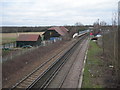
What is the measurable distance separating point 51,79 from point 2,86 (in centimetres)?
335

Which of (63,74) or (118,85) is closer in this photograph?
(118,85)

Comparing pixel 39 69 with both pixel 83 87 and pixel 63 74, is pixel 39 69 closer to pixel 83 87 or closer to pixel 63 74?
pixel 63 74

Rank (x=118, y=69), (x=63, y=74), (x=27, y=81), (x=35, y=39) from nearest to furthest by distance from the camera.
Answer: (x=118, y=69), (x=27, y=81), (x=63, y=74), (x=35, y=39)

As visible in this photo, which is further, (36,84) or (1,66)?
(1,66)

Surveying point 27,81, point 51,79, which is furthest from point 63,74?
point 27,81

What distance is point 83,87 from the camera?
11.9 m

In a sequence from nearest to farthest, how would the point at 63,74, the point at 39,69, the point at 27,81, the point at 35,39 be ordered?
the point at 27,81
the point at 63,74
the point at 39,69
the point at 35,39

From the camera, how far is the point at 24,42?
130 ft

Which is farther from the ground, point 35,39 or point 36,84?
point 35,39

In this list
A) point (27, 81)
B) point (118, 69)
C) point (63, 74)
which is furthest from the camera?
point (63, 74)

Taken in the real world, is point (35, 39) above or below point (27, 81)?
above

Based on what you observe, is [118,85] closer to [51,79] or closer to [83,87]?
[83,87]

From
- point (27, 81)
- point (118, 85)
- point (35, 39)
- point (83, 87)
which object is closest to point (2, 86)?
point (27, 81)

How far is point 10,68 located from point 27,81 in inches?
135
